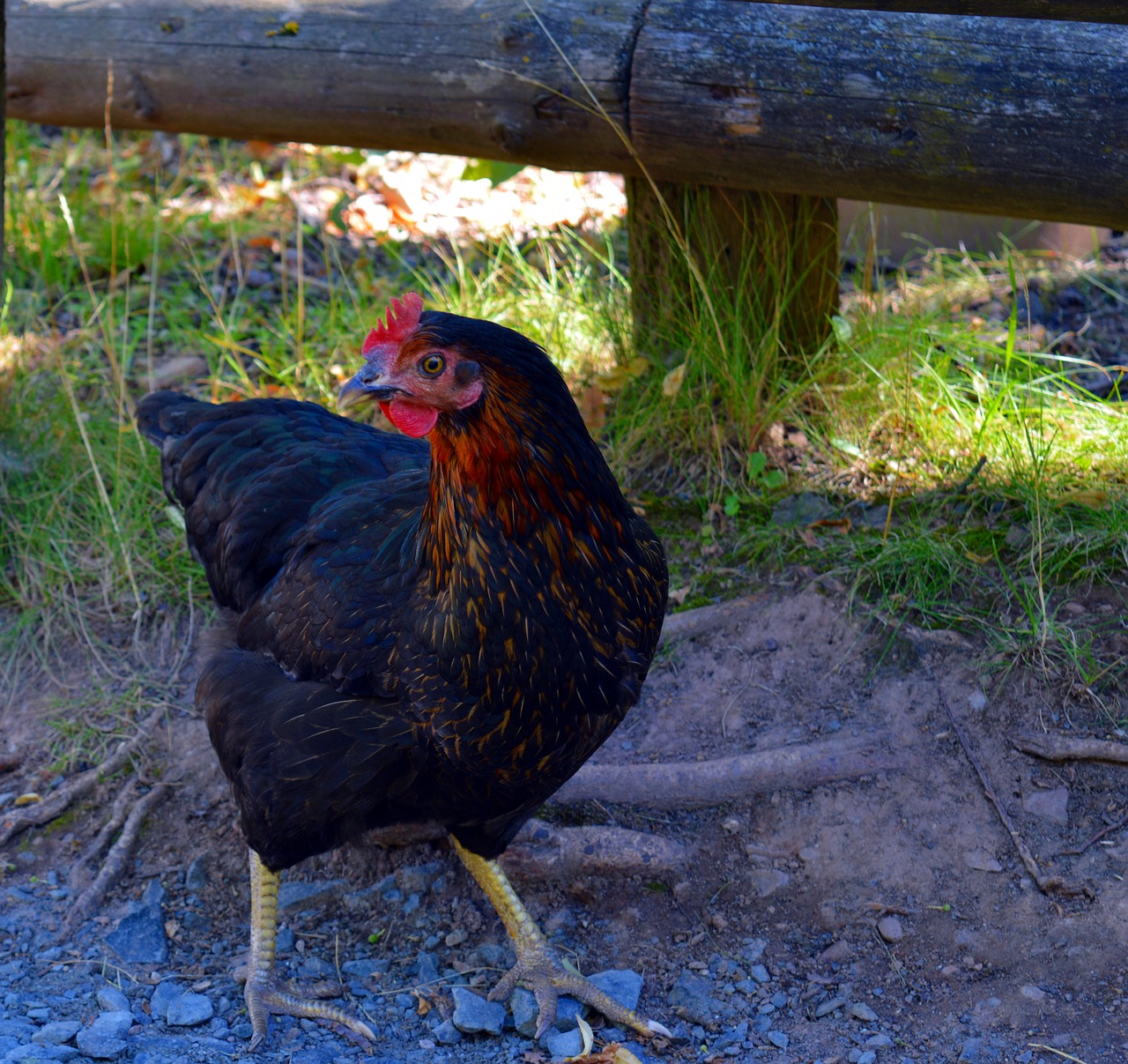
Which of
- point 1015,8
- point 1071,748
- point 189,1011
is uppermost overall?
point 1015,8

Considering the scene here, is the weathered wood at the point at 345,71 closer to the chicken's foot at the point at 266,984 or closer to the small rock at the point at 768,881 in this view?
the small rock at the point at 768,881

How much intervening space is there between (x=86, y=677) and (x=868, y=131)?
2936 millimetres

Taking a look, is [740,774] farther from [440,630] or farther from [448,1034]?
[440,630]

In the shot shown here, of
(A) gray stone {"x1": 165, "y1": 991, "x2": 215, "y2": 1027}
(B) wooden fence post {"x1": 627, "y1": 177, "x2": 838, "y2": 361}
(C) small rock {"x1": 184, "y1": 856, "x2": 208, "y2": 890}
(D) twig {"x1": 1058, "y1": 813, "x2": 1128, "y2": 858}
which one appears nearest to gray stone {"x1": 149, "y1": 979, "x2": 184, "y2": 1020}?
(A) gray stone {"x1": 165, "y1": 991, "x2": 215, "y2": 1027}

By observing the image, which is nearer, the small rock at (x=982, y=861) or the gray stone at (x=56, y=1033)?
the gray stone at (x=56, y=1033)

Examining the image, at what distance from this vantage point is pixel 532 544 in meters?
2.30

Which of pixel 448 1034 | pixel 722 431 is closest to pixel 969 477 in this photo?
pixel 722 431

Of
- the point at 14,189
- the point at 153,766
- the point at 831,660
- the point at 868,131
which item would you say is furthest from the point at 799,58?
the point at 14,189

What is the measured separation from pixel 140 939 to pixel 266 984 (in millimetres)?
415

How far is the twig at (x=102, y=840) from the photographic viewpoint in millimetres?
3156

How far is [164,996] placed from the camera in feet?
8.89

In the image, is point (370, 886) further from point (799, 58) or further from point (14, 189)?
point (14, 189)

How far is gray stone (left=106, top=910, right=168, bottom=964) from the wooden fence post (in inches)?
94.5

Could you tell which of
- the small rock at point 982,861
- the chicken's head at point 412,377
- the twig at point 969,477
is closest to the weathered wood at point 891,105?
the twig at point 969,477
